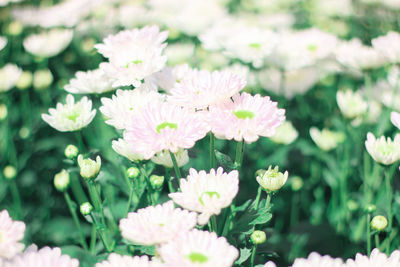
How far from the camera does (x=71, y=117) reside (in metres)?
1.16

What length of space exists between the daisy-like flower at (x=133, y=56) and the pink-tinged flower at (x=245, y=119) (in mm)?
222

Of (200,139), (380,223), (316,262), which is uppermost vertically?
(316,262)

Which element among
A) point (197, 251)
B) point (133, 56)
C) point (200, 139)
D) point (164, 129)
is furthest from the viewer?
point (200, 139)

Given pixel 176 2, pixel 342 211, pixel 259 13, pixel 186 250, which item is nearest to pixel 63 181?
pixel 186 250

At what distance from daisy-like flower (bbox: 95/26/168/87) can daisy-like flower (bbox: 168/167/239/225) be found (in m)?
0.31

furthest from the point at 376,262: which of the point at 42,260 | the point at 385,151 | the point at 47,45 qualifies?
the point at 47,45

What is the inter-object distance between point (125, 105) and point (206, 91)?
212mm

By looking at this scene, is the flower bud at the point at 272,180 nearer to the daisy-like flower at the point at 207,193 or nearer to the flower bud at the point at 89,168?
the daisy-like flower at the point at 207,193

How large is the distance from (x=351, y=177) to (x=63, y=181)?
117 cm

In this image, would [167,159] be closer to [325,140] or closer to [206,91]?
[206,91]

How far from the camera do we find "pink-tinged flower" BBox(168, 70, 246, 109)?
95 centimetres

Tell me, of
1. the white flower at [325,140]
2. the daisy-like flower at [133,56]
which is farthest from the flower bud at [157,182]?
the white flower at [325,140]

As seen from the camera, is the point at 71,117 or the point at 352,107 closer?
the point at 71,117

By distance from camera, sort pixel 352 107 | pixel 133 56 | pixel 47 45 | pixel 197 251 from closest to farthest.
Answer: pixel 197 251, pixel 133 56, pixel 352 107, pixel 47 45
